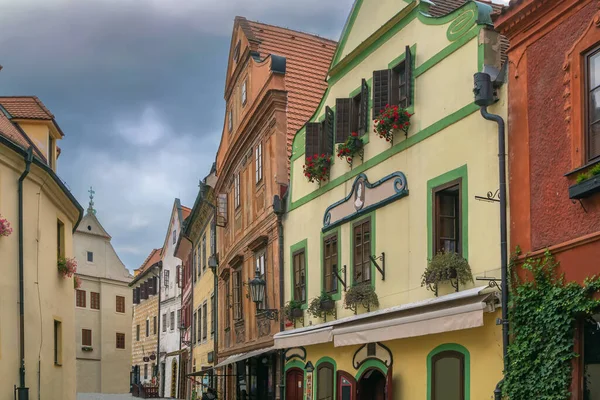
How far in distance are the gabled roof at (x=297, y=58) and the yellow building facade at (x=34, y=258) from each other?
242 inches

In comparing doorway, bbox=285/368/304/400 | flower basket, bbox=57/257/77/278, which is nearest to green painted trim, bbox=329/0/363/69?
doorway, bbox=285/368/304/400

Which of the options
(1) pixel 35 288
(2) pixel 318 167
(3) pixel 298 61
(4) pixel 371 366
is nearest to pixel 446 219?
(4) pixel 371 366

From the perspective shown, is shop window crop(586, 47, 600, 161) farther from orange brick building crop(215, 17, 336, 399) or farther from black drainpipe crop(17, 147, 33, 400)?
black drainpipe crop(17, 147, 33, 400)

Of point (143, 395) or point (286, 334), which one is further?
point (143, 395)

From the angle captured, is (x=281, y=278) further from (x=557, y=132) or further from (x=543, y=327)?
(x=557, y=132)

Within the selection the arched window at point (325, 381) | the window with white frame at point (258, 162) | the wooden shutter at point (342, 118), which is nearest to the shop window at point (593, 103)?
the wooden shutter at point (342, 118)

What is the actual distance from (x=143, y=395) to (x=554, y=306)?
122ft

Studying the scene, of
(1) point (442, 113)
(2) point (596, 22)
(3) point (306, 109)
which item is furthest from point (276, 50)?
(2) point (596, 22)

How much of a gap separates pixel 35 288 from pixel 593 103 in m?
14.6

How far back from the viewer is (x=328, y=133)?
63.4 feet

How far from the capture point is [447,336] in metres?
14.1

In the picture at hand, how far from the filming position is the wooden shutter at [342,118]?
1802cm

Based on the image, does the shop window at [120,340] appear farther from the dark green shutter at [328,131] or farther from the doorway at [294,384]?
the dark green shutter at [328,131]

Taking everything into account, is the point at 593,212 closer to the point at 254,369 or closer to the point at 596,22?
the point at 596,22
